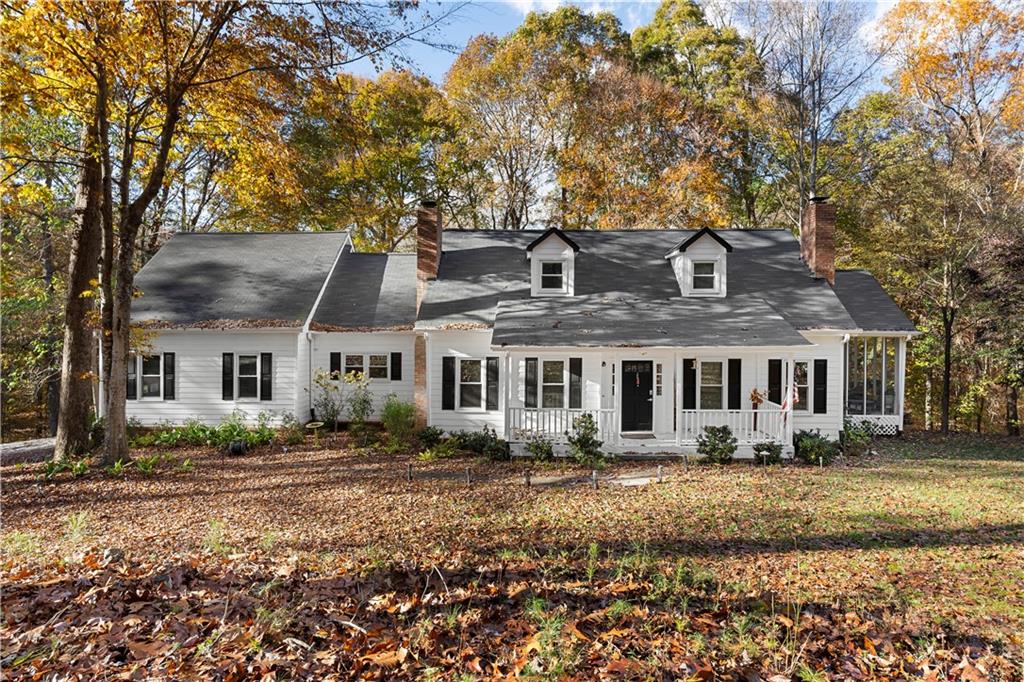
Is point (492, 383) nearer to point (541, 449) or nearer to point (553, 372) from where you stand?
point (553, 372)

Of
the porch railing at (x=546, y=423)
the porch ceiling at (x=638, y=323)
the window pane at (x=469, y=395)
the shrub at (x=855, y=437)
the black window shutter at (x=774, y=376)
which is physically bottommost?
the shrub at (x=855, y=437)

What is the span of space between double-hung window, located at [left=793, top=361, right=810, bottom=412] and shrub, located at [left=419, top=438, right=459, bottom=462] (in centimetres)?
983

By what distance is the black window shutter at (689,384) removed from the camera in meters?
14.2

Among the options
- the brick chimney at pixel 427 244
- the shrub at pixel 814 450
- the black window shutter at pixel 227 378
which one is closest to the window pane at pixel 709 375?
the shrub at pixel 814 450

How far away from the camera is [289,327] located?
1576 centimetres

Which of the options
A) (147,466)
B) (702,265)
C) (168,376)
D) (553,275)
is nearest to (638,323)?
(553,275)

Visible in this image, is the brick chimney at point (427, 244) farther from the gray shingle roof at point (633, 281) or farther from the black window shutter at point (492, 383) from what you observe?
the black window shutter at point (492, 383)

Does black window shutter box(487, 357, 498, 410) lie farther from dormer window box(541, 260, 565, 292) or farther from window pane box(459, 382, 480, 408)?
dormer window box(541, 260, 565, 292)

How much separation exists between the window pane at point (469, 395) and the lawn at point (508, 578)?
472cm

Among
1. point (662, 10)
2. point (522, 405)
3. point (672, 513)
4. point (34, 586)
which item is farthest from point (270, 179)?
point (662, 10)

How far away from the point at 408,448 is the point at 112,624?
9.19 m

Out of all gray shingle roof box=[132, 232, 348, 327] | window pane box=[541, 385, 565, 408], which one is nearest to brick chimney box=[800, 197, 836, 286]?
window pane box=[541, 385, 565, 408]

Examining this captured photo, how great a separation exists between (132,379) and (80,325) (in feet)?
17.1

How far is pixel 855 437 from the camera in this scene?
15.3m
